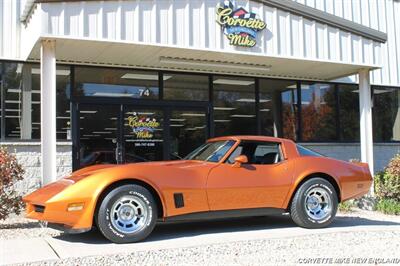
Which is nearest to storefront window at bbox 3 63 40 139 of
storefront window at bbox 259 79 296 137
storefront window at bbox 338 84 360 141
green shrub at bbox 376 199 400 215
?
storefront window at bbox 259 79 296 137

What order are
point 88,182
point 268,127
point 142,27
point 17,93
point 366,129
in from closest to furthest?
point 88,182
point 142,27
point 17,93
point 366,129
point 268,127

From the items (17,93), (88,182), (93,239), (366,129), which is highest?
(17,93)

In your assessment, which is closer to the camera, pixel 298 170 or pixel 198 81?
pixel 298 170

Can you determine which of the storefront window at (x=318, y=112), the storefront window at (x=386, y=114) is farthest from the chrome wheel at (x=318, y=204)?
the storefront window at (x=386, y=114)

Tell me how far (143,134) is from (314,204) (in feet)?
18.2

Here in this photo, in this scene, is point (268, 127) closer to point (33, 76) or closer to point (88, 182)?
point (33, 76)

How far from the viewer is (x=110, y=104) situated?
12258mm

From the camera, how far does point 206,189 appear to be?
7195 mm

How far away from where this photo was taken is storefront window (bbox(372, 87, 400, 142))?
16531mm

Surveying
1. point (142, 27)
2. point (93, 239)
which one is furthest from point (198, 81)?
point (93, 239)

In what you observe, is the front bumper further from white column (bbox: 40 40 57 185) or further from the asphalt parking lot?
white column (bbox: 40 40 57 185)

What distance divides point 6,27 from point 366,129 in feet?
28.8

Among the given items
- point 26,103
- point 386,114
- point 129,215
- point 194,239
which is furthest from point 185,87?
point 386,114

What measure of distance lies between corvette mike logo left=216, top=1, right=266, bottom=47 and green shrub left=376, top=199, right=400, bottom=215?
434cm
